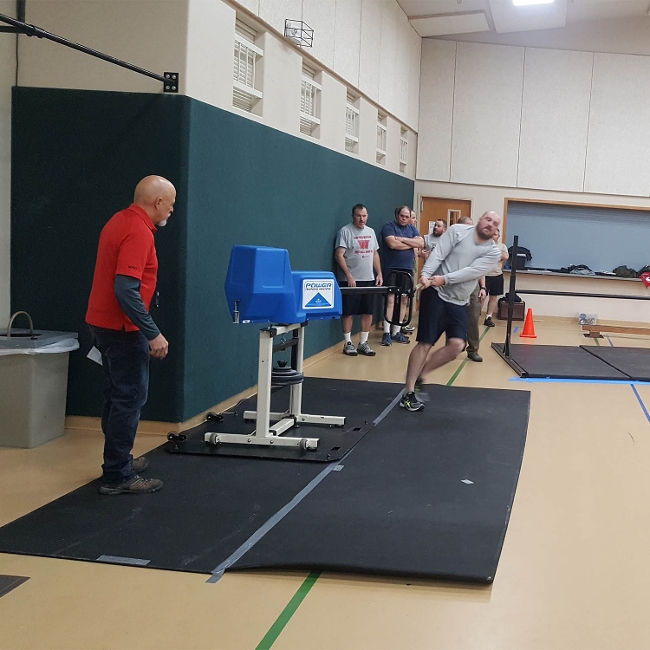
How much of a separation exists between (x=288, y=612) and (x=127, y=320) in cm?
158

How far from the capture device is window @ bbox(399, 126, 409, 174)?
11.0m

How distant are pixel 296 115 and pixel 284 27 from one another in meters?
0.72

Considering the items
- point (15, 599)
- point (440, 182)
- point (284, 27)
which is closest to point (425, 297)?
point (284, 27)

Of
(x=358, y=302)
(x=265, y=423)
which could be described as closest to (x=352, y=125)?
(x=358, y=302)

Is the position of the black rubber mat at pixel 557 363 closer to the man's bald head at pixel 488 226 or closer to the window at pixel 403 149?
the man's bald head at pixel 488 226

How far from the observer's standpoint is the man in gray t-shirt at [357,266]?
7.84 meters

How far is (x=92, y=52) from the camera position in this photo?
3.79 m

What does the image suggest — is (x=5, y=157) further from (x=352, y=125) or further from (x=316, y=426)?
(x=352, y=125)

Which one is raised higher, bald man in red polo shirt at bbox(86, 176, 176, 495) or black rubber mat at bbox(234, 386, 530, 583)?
bald man in red polo shirt at bbox(86, 176, 176, 495)

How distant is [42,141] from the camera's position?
4.50m

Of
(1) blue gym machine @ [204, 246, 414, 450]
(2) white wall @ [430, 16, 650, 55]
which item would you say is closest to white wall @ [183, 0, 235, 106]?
(1) blue gym machine @ [204, 246, 414, 450]

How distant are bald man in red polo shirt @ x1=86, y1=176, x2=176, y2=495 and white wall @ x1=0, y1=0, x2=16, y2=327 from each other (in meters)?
1.20

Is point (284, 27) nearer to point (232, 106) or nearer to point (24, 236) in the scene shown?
point (232, 106)

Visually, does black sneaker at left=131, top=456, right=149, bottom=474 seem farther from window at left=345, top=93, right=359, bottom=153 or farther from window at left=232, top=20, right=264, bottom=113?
window at left=345, top=93, right=359, bottom=153
